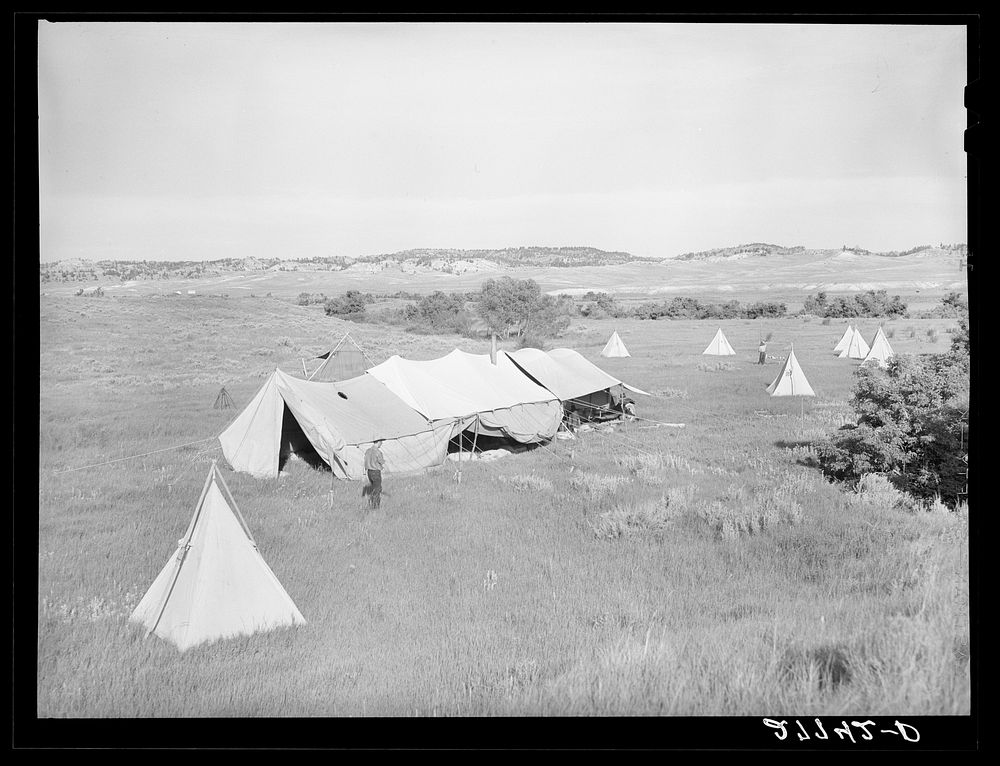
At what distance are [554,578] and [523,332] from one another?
716cm

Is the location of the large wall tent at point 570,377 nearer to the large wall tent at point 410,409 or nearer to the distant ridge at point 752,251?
the large wall tent at point 410,409

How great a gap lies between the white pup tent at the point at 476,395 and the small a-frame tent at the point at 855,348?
18.9 feet

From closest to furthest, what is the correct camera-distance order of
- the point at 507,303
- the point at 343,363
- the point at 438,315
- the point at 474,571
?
the point at 474,571
the point at 343,363
the point at 507,303
the point at 438,315

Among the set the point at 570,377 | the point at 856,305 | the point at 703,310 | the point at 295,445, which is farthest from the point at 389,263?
the point at 856,305

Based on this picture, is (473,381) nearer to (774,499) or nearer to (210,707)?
(774,499)

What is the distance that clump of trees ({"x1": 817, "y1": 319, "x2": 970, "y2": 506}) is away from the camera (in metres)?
6.09

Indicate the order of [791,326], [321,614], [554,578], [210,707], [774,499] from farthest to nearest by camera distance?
[791,326]
[774,499]
[554,578]
[321,614]
[210,707]

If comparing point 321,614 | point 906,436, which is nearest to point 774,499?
point 906,436

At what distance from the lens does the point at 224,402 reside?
24.6 ft

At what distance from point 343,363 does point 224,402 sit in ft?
5.75

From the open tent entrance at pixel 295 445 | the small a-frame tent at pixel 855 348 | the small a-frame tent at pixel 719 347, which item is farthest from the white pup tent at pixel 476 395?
the small a-frame tent at pixel 855 348

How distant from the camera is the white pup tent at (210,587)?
159 inches

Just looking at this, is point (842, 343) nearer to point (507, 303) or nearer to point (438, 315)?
point (507, 303)
